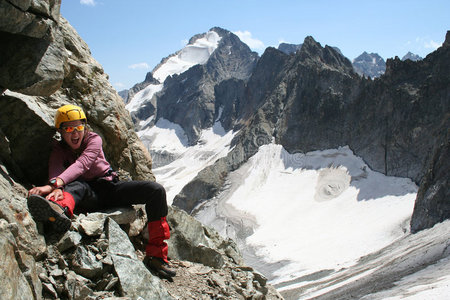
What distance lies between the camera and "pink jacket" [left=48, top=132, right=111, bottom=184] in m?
6.53

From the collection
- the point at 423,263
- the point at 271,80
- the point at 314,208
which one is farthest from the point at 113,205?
the point at 271,80

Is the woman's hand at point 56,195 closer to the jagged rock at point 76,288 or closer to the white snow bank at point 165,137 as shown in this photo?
the jagged rock at point 76,288

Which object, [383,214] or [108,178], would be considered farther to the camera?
[383,214]

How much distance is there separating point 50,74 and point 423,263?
91.4ft

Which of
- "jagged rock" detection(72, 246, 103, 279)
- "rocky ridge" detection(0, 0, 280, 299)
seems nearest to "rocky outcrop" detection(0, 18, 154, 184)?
"rocky ridge" detection(0, 0, 280, 299)

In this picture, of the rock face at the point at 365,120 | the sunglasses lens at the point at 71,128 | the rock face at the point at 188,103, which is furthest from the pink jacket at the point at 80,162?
the rock face at the point at 188,103

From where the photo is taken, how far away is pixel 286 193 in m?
72.4

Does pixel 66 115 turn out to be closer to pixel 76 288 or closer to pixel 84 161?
pixel 84 161

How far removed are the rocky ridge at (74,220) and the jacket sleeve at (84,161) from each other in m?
0.74

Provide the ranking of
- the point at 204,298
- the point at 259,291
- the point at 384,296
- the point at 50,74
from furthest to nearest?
the point at 384,296, the point at 259,291, the point at 204,298, the point at 50,74

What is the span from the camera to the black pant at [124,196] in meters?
7.00

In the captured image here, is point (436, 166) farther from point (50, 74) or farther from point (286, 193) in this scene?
point (50, 74)

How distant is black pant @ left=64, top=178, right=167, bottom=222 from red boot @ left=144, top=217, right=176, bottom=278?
15cm

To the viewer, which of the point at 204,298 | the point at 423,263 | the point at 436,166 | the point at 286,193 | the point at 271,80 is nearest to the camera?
the point at 204,298
